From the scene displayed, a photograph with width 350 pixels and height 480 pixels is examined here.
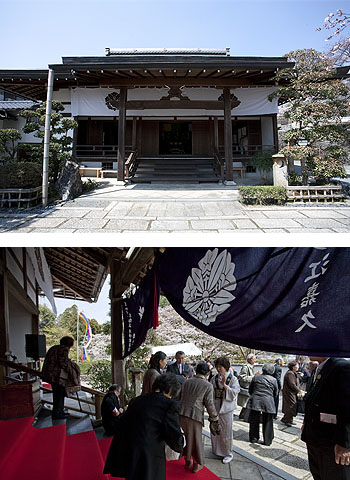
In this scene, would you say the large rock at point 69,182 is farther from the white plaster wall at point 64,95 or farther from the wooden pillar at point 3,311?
the white plaster wall at point 64,95

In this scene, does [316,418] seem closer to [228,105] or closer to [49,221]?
[49,221]

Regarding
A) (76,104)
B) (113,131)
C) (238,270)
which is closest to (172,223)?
(238,270)

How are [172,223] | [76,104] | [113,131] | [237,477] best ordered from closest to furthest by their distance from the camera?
[237,477] < [172,223] < [76,104] < [113,131]

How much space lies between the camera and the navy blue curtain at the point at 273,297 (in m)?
2.19

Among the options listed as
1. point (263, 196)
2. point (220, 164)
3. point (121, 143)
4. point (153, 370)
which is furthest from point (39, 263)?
point (220, 164)

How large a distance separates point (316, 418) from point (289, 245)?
3.84ft

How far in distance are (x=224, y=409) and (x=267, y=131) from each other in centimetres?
832

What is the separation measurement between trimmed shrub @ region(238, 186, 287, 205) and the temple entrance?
6827 millimetres

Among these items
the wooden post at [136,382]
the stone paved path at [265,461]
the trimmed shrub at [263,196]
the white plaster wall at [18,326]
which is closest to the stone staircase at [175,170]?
the trimmed shrub at [263,196]

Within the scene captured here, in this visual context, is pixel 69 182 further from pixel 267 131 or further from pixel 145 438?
pixel 267 131

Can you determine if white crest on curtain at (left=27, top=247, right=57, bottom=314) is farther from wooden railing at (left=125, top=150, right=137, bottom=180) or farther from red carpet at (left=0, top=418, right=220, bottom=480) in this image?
wooden railing at (left=125, top=150, right=137, bottom=180)

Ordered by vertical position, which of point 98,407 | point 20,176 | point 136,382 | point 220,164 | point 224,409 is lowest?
point 136,382

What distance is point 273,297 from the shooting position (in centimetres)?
244

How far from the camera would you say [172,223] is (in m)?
4.64
